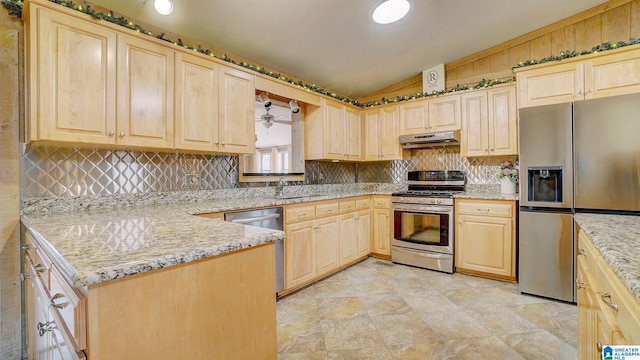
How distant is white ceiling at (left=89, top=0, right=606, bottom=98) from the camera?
238 cm

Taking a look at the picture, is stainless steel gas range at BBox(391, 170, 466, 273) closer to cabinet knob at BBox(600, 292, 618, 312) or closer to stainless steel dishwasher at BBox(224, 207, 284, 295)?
stainless steel dishwasher at BBox(224, 207, 284, 295)

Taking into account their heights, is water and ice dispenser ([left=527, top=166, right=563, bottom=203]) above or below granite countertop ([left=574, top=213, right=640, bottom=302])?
above

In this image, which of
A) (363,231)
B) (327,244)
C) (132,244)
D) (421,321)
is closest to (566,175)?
(421,321)

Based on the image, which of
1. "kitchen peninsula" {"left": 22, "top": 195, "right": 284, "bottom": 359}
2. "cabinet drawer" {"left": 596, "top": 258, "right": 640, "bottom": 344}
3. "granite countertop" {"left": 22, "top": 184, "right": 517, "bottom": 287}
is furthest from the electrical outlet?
"cabinet drawer" {"left": 596, "top": 258, "right": 640, "bottom": 344}

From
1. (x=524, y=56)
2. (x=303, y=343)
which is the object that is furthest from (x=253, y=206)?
(x=524, y=56)

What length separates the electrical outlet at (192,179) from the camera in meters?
2.64

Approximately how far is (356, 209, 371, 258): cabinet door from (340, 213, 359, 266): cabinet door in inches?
2.9

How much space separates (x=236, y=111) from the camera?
105 inches

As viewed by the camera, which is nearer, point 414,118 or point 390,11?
point 390,11

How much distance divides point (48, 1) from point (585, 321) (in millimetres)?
3310

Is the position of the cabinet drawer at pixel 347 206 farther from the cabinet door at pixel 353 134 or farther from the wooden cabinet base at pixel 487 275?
the wooden cabinet base at pixel 487 275

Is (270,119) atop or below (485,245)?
atop

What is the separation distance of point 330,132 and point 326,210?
111 centimetres

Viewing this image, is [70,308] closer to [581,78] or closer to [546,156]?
[546,156]
